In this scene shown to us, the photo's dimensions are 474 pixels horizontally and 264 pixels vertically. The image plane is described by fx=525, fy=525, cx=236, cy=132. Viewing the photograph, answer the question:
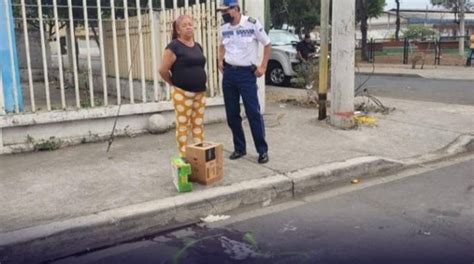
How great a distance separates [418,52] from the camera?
3098cm

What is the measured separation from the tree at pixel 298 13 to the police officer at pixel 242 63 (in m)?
31.9

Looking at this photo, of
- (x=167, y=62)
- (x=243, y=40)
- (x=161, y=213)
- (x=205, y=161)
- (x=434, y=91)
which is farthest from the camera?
(x=434, y=91)

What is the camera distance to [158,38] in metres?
7.89

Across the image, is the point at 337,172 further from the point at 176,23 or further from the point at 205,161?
the point at 176,23

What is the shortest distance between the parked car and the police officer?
26.9 ft

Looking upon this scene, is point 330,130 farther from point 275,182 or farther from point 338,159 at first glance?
point 275,182

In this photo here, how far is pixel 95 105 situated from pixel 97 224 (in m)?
3.32

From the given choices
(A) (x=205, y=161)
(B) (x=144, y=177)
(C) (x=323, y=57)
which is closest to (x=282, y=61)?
(C) (x=323, y=57)

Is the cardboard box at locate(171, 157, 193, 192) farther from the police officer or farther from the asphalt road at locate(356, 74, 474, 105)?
the asphalt road at locate(356, 74, 474, 105)

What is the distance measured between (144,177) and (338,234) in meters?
2.22

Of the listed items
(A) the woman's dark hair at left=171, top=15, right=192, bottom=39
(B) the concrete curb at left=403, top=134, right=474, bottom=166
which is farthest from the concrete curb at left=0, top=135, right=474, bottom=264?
(A) the woman's dark hair at left=171, top=15, right=192, bottom=39

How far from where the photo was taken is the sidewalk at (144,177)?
428cm

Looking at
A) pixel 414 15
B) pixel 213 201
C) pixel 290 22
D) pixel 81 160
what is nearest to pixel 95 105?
pixel 81 160

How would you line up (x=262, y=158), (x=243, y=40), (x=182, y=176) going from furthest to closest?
(x=262, y=158)
(x=243, y=40)
(x=182, y=176)
